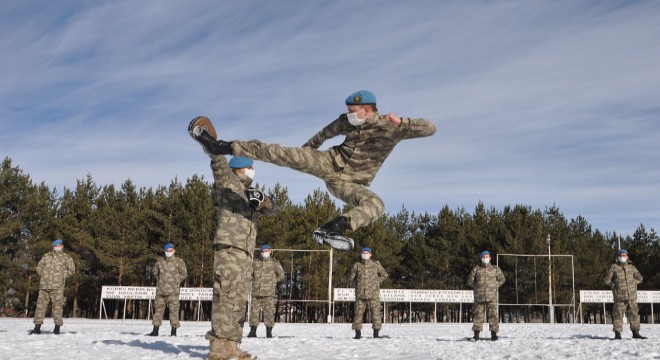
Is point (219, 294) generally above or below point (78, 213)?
below

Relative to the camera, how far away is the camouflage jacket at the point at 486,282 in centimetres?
1450

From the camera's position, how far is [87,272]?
4403cm

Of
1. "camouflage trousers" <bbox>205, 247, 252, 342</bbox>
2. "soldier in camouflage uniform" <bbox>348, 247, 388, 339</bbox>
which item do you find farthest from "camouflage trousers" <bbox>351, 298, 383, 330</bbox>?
"camouflage trousers" <bbox>205, 247, 252, 342</bbox>

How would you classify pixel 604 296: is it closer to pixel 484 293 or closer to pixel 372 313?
pixel 484 293

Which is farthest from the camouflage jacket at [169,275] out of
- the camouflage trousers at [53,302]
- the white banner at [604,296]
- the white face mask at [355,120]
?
the white banner at [604,296]

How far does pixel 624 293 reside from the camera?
49.1 feet

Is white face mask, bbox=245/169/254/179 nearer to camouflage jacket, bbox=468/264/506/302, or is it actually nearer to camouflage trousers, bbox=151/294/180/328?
camouflage trousers, bbox=151/294/180/328

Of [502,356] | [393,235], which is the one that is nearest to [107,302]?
[393,235]

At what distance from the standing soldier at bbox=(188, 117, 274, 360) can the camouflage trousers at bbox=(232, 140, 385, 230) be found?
643mm

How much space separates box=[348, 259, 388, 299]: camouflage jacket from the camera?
15047 mm

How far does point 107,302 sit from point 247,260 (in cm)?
4344

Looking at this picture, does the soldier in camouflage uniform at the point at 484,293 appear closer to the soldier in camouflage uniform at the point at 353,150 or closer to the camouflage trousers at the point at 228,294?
the camouflage trousers at the point at 228,294

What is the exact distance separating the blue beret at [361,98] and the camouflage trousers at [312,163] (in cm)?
63

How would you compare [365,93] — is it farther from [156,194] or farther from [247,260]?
[156,194]
